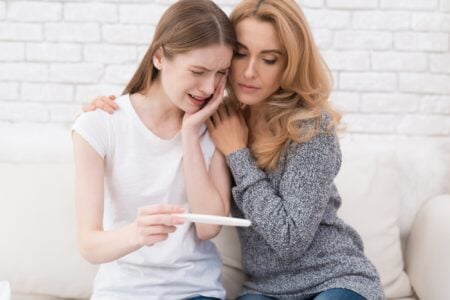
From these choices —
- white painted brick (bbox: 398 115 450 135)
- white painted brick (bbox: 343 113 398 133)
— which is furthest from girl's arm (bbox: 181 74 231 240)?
white painted brick (bbox: 398 115 450 135)

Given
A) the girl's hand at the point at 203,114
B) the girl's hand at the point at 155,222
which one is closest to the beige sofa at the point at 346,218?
the girl's hand at the point at 203,114

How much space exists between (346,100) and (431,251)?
60 centimetres

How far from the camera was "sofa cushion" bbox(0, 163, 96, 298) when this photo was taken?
177 centimetres

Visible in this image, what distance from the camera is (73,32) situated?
6.91 feet

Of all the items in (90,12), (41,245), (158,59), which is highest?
(90,12)

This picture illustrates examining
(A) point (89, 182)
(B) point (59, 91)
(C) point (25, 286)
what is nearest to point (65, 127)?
(B) point (59, 91)

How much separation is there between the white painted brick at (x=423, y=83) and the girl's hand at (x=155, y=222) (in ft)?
3.86

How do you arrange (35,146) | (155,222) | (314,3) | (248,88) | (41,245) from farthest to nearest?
(314,3)
(35,146)
(41,245)
(248,88)
(155,222)

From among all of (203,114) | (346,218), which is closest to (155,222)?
(203,114)

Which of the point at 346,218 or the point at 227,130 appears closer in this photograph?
the point at 227,130

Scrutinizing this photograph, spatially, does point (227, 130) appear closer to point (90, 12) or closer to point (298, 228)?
point (298, 228)

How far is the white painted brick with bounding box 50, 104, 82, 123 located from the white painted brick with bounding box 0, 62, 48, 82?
0.34 feet

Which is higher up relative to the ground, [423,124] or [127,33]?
[127,33]

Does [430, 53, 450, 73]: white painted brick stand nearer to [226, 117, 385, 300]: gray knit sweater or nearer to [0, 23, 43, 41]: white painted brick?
[226, 117, 385, 300]: gray knit sweater
